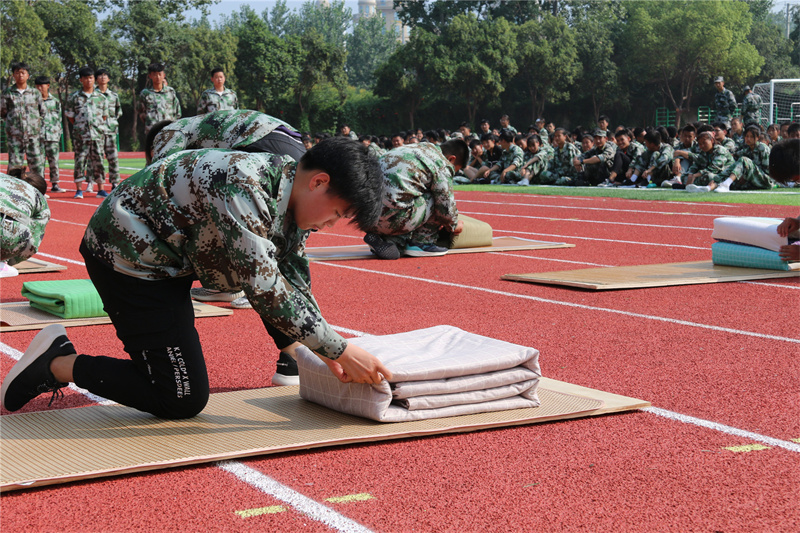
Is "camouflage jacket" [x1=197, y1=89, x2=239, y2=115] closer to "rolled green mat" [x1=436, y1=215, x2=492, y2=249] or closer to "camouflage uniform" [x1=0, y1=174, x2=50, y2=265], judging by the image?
"rolled green mat" [x1=436, y1=215, x2=492, y2=249]

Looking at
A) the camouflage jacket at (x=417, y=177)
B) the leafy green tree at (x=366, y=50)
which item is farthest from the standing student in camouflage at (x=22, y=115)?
the leafy green tree at (x=366, y=50)

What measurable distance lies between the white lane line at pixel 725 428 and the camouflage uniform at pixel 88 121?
1392cm

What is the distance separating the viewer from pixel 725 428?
133 inches

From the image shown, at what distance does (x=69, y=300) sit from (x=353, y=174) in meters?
3.27

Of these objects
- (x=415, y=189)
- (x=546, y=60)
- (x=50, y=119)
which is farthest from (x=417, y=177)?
(x=546, y=60)

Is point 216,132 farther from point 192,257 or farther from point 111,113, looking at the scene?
point 111,113

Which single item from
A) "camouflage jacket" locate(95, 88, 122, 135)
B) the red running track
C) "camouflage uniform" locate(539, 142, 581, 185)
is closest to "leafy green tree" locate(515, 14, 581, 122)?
"camouflage uniform" locate(539, 142, 581, 185)

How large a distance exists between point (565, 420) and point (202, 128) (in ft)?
7.60

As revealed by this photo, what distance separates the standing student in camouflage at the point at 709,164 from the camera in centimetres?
1539

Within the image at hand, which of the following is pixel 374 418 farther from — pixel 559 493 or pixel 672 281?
pixel 672 281

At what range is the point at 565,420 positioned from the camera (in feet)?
11.6

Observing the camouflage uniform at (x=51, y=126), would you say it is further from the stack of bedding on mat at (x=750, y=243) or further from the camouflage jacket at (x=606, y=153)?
the stack of bedding on mat at (x=750, y=243)

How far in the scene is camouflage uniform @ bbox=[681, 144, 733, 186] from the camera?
15.4m

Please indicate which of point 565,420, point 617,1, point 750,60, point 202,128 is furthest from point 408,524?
point 617,1
